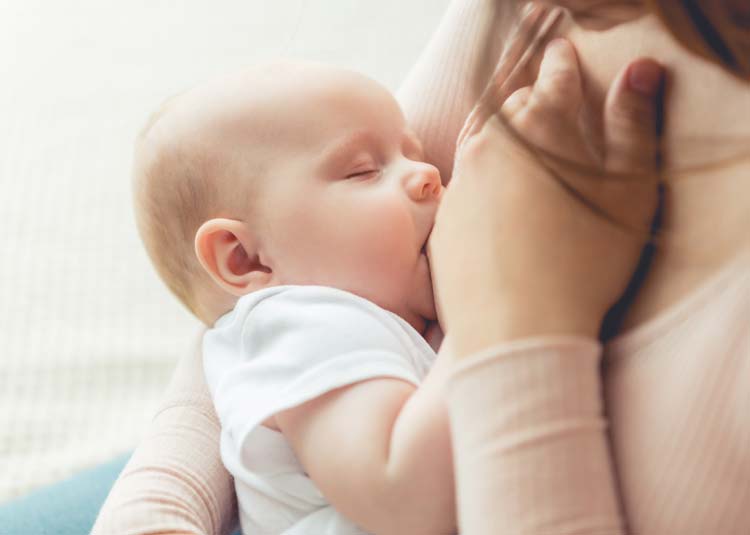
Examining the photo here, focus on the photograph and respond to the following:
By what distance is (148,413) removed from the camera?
135 centimetres

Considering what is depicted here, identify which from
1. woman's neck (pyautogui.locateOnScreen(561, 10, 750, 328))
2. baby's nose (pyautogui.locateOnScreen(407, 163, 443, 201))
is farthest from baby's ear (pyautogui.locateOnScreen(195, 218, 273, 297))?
woman's neck (pyautogui.locateOnScreen(561, 10, 750, 328))

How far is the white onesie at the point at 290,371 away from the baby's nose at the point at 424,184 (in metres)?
0.11

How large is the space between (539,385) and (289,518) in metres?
0.31

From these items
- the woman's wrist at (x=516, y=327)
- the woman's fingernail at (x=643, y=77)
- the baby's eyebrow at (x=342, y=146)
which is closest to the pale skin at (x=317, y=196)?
the baby's eyebrow at (x=342, y=146)

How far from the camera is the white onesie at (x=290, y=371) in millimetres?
685

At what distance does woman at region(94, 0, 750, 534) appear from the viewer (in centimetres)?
51

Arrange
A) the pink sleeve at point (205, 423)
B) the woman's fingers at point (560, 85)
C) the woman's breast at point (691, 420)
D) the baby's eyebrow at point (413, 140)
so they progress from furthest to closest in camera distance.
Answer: the baby's eyebrow at point (413, 140) → the pink sleeve at point (205, 423) → the woman's fingers at point (560, 85) → the woman's breast at point (691, 420)

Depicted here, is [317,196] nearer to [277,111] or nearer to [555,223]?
[277,111]

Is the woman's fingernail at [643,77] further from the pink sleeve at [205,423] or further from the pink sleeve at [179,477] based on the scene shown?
the pink sleeve at [179,477]

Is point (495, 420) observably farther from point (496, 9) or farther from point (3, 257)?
point (3, 257)

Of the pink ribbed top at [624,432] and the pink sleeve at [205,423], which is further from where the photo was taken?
the pink sleeve at [205,423]

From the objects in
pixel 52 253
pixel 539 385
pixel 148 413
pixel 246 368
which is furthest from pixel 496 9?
pixel 52 253

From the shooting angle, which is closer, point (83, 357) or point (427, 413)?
point (427, 413)

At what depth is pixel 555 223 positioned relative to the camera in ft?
1.84
